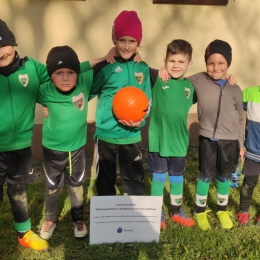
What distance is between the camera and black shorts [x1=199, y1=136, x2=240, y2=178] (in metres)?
3.85

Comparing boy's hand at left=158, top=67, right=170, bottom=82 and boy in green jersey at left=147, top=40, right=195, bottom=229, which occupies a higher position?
boy's hand at left=158, top=67, right=170, bottom=82

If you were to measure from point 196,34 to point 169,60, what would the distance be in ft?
10.5

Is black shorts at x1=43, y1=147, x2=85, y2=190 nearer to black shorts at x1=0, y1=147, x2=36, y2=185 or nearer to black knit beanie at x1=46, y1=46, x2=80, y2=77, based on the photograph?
black shorts at x1=0, y1=147, x2=36, y2=185

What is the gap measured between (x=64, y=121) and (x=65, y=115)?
0.20 ft

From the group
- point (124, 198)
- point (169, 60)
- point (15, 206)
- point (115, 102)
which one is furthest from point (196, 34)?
point (15, 206)

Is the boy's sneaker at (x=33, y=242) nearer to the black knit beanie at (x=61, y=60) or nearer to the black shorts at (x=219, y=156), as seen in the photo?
the black knit beanie at (x=61, y=60)

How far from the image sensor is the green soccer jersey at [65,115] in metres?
3.35

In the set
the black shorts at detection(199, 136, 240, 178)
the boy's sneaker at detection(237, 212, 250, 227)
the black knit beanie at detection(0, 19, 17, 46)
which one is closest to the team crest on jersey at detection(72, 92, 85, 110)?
the black knit beanie at detection(0, 19, 17, 46)

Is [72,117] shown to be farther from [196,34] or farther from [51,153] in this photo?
[196,34]

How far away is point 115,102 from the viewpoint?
3.49m

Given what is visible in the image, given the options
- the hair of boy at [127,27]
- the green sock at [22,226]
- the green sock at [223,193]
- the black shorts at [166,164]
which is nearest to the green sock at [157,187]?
the black shorts at [166,164]

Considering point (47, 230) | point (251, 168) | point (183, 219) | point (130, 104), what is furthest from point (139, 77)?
point (47, 230)

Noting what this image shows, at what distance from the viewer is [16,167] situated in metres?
3.31

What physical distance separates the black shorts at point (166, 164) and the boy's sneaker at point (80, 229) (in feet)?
3.21
